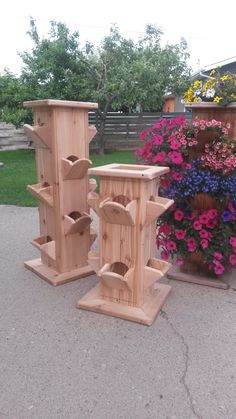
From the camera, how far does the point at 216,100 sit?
9.46ft

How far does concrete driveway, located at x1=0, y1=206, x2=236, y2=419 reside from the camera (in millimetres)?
1738

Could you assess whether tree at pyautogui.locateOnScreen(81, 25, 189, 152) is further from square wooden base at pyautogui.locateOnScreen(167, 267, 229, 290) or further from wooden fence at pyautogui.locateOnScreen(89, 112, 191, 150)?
square wooden base at pyautogui.locateOnScreen(167, 267, 229, 290)

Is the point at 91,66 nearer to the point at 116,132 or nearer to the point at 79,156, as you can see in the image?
the point at 116,132

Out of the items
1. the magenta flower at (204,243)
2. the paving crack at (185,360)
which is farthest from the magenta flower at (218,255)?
the paving crack at (185,360)

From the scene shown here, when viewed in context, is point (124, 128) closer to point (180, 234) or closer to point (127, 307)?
point (180, 234)

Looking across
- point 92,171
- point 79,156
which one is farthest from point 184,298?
point 79,156

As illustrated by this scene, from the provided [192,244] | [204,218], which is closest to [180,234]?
[192,244]

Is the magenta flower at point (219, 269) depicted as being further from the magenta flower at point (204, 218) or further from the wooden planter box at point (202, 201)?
the magenta flower at point (204, 218)

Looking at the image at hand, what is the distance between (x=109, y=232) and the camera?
243 cm

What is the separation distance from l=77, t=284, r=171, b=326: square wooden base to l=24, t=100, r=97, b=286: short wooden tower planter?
0.42 m

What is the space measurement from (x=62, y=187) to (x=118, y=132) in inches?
399

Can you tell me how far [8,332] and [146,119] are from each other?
11360 mm

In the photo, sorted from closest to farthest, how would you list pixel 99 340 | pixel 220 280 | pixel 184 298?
pixel 99 340
pixel 184 298
pixel 220 280

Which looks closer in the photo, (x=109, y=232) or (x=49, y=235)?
(x=109, y=232)
